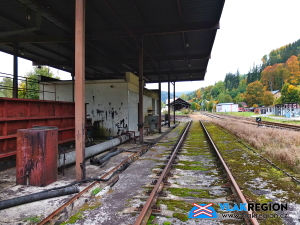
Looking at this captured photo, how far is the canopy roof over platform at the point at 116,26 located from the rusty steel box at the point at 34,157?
5762mm

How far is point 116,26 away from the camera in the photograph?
34.7ft

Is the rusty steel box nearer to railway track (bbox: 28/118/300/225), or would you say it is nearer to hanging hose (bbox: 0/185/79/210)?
hanging hose (bbox: 0/185/79/210)

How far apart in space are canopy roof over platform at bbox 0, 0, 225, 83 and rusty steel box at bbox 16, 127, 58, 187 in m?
5.76

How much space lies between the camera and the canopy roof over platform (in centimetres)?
857

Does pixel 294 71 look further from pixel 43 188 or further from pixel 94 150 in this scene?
pixel 43 188

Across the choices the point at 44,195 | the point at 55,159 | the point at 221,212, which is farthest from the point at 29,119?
the point at 221,212

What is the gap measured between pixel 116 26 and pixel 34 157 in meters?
8.06

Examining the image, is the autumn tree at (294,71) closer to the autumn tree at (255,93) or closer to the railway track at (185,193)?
the autumn tree at (255,93)

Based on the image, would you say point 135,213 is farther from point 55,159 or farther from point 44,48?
point 44,48

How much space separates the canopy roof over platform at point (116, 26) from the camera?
337 inches

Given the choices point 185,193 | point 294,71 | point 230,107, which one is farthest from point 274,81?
point 185,193

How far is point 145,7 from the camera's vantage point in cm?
876

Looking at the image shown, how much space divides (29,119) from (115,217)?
4.84m

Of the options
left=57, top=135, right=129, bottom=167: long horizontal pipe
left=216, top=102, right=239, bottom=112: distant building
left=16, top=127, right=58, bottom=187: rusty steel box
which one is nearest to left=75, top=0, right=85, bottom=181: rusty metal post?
left=16, top=127, right=58, bottom=187: rusty steel box
